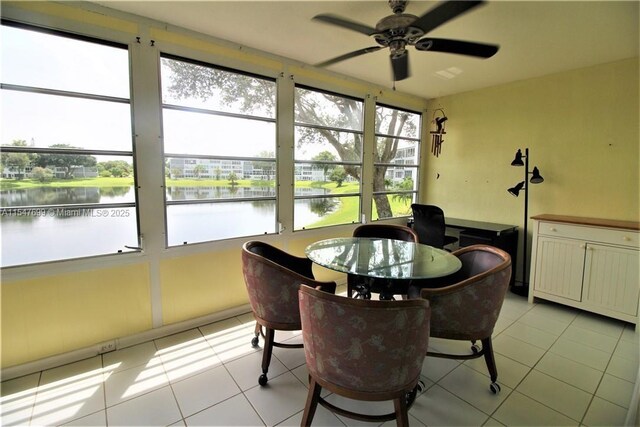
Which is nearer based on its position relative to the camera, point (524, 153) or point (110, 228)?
point (110, 228)

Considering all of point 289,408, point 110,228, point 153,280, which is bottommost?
point 289,408

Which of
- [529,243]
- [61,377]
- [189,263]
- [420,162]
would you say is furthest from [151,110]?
[529,243]

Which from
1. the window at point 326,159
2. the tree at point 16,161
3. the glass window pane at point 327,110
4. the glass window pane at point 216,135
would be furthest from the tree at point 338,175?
the tree at point 16,161

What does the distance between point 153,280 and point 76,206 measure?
0.82 metres

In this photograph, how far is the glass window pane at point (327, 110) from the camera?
3.43m

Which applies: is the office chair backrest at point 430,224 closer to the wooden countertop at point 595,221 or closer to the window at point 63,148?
the wooden countertop at point 595,221

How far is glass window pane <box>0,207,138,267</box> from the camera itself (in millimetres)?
2059

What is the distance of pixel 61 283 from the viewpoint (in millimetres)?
2197

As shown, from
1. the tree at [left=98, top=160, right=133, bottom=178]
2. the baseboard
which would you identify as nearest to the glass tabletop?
the baseboard

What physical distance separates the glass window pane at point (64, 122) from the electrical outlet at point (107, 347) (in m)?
1.54

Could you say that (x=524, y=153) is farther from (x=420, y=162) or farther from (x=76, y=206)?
(x=76, y=206)

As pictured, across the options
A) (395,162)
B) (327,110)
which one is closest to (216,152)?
(327,110)

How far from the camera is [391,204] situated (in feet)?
15.1

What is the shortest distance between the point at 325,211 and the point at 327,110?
126 cm
